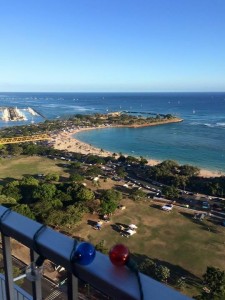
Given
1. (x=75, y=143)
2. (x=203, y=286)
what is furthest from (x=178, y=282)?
(x=75, y=143)

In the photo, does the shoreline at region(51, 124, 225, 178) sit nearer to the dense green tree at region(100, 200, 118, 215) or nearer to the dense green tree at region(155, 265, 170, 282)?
the dense green tree at region(100, 200, 118, 215)

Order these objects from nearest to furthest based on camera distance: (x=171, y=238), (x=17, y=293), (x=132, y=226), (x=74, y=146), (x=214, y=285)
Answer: (x=17, y=293)
(x=214, y=285)
(x=171, y=238)
(x=132, y=226)
(x=74, y=146)

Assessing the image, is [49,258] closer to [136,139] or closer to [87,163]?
[87,163]

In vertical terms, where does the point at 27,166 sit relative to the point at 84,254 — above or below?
below

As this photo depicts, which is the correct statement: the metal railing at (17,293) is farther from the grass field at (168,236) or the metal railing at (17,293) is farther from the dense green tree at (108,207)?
the dense green tree at (108,207)

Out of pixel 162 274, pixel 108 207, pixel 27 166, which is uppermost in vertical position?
pixel 162 274

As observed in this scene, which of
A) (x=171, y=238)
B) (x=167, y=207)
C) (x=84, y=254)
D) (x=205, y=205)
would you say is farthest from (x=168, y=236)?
(x=84, y=254)

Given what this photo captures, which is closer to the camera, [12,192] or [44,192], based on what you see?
[44,192]

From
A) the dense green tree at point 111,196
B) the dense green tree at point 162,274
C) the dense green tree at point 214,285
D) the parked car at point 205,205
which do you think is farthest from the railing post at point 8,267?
the parked car at point 205,205

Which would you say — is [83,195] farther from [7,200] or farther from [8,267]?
[8,267]
